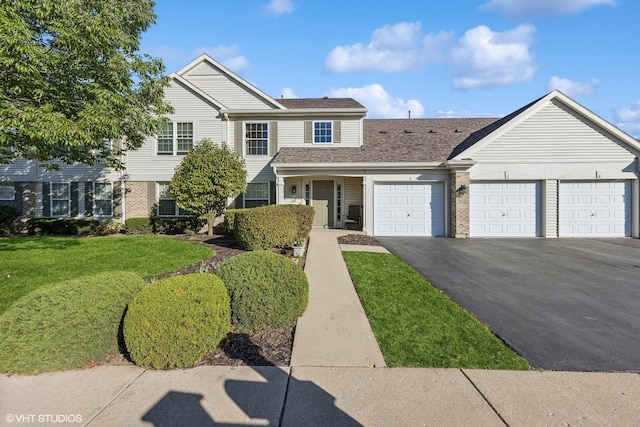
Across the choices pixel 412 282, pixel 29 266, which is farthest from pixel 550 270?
pixel 29 266

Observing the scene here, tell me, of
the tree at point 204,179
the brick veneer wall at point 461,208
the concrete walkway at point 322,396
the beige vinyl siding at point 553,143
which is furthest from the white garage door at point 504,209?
the concrete walkway at point 322,396

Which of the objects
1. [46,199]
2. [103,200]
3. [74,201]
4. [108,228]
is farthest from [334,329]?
[46,199]

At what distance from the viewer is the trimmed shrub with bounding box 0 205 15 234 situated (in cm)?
1398

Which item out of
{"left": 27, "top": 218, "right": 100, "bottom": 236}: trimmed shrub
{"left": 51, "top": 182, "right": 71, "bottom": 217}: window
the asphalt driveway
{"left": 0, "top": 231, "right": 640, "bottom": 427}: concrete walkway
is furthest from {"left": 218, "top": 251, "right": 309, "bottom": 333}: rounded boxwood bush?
{"left": 51, "top": 182, "right": 71, "bottom": 217}: window

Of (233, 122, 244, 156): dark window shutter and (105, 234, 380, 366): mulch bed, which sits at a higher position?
(233, 122, 244, 156): dark window shutter

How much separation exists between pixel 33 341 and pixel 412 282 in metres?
5.88

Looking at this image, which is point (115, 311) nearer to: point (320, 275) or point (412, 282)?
point (320, 275)

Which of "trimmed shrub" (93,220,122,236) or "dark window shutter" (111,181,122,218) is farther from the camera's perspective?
"dark window shutter" (111,181,122,218)

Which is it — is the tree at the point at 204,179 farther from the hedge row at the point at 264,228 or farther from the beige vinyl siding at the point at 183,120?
the hedge row at the point at 264,228

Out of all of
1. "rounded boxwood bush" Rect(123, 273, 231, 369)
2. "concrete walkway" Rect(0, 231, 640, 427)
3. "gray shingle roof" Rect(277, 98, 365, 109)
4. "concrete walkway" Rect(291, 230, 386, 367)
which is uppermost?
"gray shingle roof" Rect(277, 98, 365, 109)

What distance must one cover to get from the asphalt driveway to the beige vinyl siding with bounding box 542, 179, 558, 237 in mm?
1540

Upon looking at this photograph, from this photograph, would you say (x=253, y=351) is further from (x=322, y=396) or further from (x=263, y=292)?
(x=322, y=396)

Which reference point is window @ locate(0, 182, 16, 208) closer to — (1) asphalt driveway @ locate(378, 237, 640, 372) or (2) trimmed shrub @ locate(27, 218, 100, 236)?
(2) trimmed shrub @ locate(27, 218, 100, 236)

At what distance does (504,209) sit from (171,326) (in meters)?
13.6
